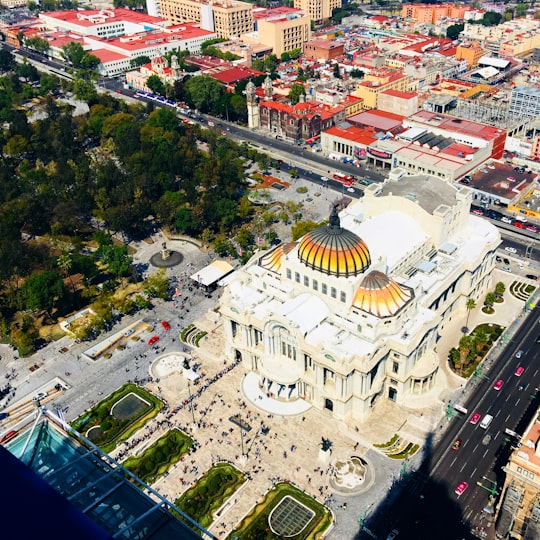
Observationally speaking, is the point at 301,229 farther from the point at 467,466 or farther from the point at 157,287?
the point at 467,466

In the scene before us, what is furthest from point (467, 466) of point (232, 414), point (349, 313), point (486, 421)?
point (232, 414)

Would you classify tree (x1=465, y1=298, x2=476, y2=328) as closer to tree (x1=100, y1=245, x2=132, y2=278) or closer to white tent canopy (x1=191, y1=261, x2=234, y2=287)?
white tent canopy (x1=191, y1=261, x2=234, y2=287)

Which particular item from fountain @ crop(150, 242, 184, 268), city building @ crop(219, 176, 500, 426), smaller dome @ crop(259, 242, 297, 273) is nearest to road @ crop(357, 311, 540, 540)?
city building @ crop(219, 176, 500, 426)

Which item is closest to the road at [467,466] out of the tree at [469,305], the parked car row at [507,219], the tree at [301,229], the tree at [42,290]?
the tree at [469,305]

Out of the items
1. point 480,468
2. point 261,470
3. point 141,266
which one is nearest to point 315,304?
point 261,470

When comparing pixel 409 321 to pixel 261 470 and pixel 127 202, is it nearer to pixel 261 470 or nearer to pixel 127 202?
pixel 261 470

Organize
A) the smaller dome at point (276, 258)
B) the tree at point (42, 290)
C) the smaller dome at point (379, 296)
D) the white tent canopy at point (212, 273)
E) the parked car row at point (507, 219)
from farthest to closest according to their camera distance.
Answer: the parked car row at point (507, 219), the white tent canopy at point (212, 273), the tree at point (42, 290), the smaller dome at point (276, 258), the smaller dome at point (379, 296)

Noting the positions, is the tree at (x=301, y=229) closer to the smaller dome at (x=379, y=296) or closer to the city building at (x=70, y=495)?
the smaller dome at (x=379, y=296)
